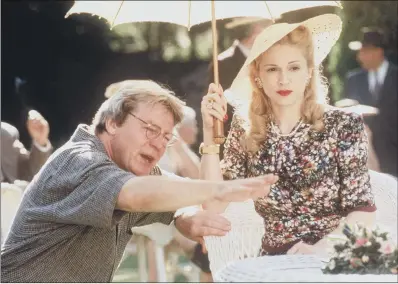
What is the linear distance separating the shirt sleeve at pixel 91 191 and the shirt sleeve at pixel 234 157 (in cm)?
53

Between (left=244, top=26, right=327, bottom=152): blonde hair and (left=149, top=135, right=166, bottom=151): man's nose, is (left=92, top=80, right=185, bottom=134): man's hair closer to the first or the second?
(left=149, top=135, right=166, bottom=151): man's nose

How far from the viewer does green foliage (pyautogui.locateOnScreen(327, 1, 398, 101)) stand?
276 centimetres

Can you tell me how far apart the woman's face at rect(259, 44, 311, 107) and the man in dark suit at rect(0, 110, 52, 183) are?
1265mm

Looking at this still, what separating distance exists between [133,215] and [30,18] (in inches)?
78.5

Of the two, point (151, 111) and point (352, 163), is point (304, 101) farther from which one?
point (151, 111)

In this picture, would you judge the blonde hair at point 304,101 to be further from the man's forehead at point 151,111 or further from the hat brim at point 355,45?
the hat brim at point 355,45

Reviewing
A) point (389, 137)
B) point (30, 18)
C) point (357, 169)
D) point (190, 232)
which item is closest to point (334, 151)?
point (357, 169)

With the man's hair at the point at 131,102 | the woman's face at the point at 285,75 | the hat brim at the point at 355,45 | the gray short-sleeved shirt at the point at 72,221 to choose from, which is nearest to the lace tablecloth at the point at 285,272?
the gray short-sleeved shirt at the point at 72,221

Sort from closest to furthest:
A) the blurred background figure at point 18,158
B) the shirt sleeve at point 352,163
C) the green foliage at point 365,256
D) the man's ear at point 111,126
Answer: the green foliage at point 365,256 → the man's ear at point 111,126 → the shirt sleeve at point 352,163 → the blurred background figure at point 18,158

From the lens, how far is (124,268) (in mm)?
4008

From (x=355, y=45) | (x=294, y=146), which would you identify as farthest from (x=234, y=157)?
(x=355, y=45)

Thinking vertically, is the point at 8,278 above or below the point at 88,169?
below

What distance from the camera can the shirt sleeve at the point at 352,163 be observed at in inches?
79.0

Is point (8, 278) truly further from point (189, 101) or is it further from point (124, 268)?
point (124, 268)
